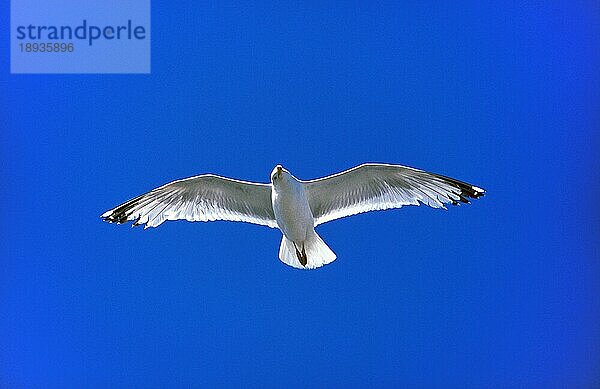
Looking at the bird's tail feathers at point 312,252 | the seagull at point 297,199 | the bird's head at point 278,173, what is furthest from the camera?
the bird's tail feathers at point 312,252

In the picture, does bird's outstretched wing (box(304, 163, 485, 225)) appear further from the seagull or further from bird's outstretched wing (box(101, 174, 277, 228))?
bird's outstretched wing (box(101, 174, 277, 228))

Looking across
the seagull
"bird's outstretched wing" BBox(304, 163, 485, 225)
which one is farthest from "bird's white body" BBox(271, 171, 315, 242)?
"bird's outstretched wing" BBox(304, 163, 485, 225)

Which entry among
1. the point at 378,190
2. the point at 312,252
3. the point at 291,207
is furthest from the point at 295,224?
the point at 378,190

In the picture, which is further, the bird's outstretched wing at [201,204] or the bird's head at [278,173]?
the bird's outstretched wing at [201,204]

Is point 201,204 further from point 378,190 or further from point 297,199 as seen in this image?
point 378,190

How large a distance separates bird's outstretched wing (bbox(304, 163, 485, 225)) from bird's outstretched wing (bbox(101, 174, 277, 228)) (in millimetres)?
279

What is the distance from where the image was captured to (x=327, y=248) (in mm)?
4188

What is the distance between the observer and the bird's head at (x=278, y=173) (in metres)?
A: 3.95

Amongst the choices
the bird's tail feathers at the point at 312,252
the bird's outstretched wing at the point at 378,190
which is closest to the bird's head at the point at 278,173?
the bird's outstretched wing at the point at 378,190

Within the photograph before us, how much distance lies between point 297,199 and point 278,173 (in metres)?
0.17

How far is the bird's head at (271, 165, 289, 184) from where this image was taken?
13.0 feet

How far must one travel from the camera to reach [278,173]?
395 centimetres

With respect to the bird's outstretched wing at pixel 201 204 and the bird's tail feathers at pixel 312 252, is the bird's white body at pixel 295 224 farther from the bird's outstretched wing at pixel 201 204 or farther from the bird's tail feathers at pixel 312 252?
the bird's outstretched wing at pixel 201 204

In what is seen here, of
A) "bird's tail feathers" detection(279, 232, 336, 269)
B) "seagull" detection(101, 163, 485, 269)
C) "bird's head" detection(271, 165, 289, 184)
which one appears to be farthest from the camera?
"bird's tail feathers" detection(279, 232, 336, 269)
